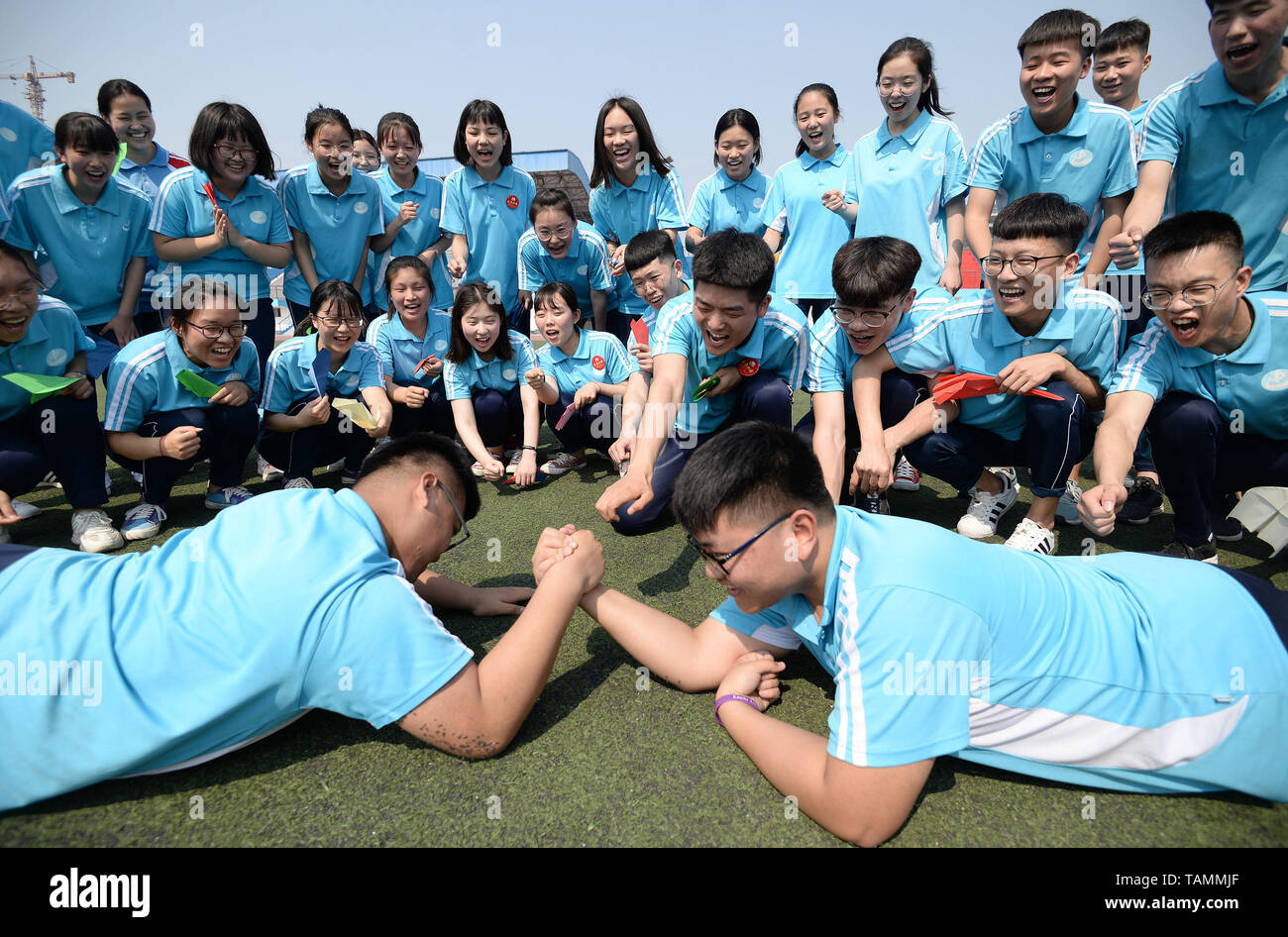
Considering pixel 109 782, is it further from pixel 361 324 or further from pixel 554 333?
pixel 554 333

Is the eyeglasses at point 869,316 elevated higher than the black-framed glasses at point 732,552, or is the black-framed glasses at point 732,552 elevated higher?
the eyeglasses at point 869,316

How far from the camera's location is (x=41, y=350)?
3.43m

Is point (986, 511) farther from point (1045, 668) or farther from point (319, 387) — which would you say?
point (319, 387)

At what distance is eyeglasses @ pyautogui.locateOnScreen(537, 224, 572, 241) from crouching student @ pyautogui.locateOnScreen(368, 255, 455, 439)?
2.67 feet

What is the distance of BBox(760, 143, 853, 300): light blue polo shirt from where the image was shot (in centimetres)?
468

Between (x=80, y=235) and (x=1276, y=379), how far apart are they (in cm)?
592

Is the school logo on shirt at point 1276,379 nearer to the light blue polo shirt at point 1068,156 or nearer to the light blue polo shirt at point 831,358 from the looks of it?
the light blue polo shirt at point 831,358

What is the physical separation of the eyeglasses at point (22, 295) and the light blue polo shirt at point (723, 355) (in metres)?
2.90

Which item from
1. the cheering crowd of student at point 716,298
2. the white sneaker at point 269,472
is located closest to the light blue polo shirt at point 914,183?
the cheering crowd of student at point 716,298

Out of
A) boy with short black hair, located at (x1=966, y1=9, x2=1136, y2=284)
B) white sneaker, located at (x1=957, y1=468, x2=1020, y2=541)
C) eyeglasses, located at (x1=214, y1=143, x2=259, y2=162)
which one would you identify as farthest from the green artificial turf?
eyeglasses, located at (x1=214, y1=143, x2=259, y2=162)

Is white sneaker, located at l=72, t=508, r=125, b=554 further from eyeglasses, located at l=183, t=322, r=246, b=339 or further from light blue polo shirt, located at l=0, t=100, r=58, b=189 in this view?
light blue polo shirt, located at l=0, t=100, r=58, b=189

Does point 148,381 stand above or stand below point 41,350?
below

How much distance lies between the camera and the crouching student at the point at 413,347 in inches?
182

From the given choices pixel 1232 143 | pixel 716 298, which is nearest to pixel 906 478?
pixel 716 298
